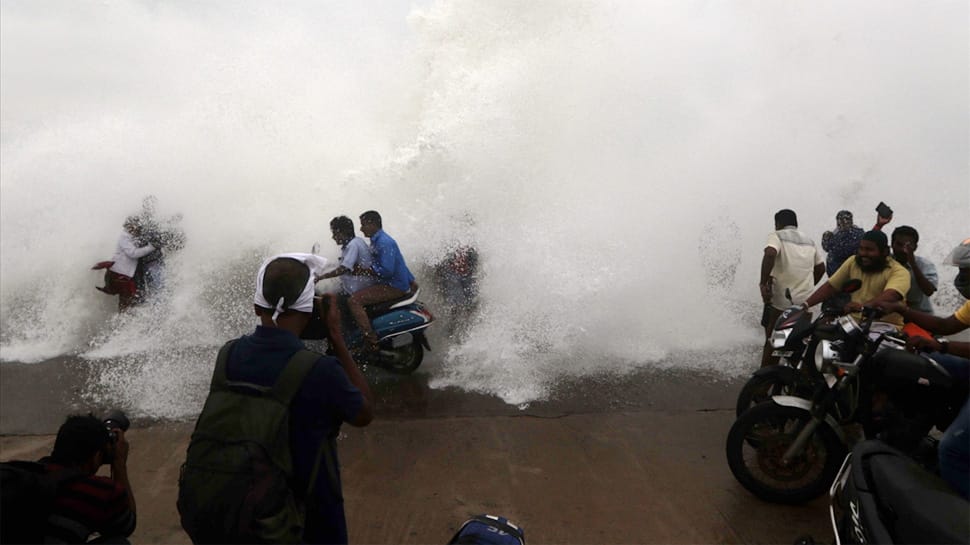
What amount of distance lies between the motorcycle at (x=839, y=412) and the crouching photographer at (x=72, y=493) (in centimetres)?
300

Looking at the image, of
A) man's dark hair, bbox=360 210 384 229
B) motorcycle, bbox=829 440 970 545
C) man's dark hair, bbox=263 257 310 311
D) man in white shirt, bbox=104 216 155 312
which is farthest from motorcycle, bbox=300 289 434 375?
motorcycle, bbox=829 440 970 545

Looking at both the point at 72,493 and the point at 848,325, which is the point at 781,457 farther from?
the point at 72,493

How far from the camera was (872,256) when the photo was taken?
3994 millimetres

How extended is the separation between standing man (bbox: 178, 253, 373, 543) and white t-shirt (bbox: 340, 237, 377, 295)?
365 cm

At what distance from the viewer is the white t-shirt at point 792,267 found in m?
5.09

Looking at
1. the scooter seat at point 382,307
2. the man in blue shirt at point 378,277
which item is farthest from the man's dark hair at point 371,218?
the scooter seat at point 382,307

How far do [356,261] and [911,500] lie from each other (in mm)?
4411

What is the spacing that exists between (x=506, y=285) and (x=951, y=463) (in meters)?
4.90

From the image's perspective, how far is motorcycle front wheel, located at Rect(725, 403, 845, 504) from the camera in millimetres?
3328

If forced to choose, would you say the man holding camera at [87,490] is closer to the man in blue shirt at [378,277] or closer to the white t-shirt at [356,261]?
the man in blue shirt at [378,277]

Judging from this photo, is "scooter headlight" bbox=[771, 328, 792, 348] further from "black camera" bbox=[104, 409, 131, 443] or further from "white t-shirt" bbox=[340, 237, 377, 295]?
"black camera" bbox=[104, 409, 131, 443]

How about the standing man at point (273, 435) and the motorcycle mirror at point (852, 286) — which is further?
the motorcycle mirror at point (852, 286)

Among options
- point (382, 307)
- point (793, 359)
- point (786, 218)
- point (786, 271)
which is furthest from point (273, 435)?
point (786, 218)

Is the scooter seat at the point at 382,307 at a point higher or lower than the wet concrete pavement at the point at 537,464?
higher
